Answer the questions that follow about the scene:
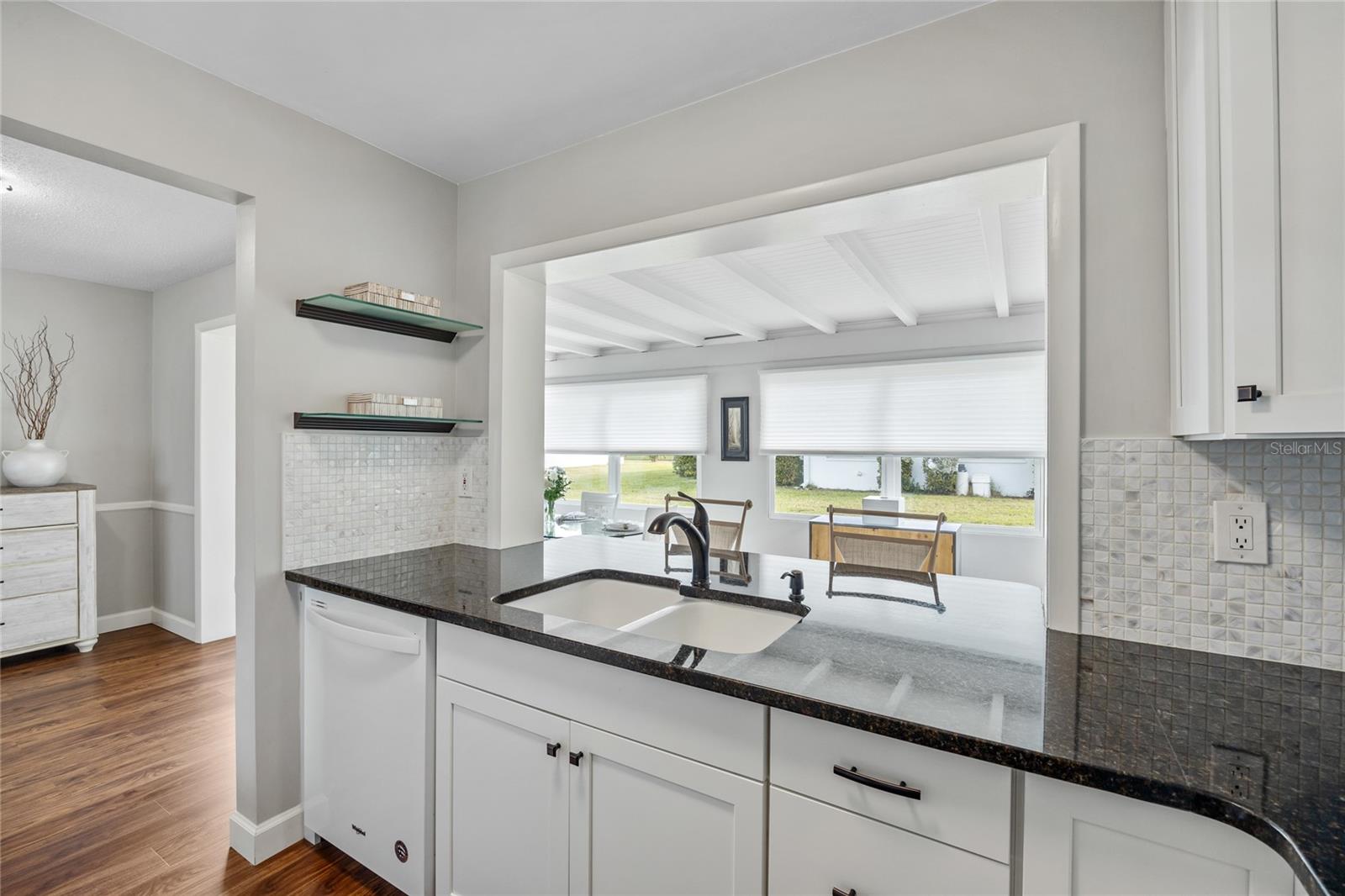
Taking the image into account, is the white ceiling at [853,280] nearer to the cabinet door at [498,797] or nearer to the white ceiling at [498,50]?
the white ceiling at [498,50]

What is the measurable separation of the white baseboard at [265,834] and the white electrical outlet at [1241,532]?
8.75ft

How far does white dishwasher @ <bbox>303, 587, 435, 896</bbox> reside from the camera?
1.61m

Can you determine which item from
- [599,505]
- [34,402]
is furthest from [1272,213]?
[599,505]

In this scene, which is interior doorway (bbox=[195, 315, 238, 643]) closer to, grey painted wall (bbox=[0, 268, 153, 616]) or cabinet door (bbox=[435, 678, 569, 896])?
grey painted wall (bbox=[0, 268, 153, 616])

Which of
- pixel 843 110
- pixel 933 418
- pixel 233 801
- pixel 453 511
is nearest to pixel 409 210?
pixel 453 511

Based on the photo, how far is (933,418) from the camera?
4.89 metres

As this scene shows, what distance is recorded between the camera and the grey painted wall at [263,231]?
1545 millimetres

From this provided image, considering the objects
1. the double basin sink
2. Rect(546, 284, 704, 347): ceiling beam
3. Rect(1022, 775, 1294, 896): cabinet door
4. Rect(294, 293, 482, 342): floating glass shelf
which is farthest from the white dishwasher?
Rect(546, 284, 704, 347): ceiling beam

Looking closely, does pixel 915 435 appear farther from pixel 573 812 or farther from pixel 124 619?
pixel 124 619

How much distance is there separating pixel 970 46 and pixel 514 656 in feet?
6.21

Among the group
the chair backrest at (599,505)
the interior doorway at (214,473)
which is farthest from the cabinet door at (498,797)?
the chair backrest at (599,505)

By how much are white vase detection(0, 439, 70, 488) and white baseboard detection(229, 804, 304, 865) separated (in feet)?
10.2

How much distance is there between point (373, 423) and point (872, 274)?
9.05 ft

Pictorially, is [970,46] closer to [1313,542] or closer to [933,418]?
[1313,542]
